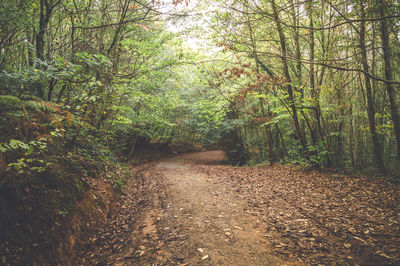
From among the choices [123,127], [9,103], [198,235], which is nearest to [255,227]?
[198,235]

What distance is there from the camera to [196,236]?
338 cm

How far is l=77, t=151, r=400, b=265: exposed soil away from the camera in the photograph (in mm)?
2842

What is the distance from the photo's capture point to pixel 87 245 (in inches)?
134

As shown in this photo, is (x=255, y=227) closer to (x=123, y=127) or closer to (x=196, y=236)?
(x=196, y=236)

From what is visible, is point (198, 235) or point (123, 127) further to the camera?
point (123, 127)

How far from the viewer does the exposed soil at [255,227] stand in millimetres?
2842

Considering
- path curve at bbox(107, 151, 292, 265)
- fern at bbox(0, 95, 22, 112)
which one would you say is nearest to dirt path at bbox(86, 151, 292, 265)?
path curve at bbox(107, 151, 292, 265)

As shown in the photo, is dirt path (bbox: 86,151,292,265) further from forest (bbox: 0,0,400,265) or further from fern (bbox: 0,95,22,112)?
fern (bbox: 0,95,22,112)

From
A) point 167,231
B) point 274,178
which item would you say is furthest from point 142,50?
point 274,178

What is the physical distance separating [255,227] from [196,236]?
4.20 feet

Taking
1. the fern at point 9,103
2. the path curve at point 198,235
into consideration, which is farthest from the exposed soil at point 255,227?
the fern at point 9,103

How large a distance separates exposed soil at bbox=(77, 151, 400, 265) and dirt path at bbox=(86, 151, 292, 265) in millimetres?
16

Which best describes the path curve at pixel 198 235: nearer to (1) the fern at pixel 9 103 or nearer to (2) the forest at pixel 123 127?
(2) the forest at pixel 123 127

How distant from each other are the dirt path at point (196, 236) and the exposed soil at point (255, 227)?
2 cm
